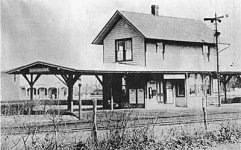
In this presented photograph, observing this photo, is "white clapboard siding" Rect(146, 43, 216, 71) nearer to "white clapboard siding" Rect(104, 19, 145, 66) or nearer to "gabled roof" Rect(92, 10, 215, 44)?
"white clapboard siding" Rect(104, 19, 145, 66)

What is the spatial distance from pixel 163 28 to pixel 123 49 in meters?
3.11

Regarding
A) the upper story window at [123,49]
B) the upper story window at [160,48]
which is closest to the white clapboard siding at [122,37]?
the upper story window at [123,49]

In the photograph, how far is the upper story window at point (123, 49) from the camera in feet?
83.6

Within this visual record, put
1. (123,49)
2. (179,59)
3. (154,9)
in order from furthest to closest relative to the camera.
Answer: (154,9), (179,59), (123,49)

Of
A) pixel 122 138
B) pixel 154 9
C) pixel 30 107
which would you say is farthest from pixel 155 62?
pixel 122 138

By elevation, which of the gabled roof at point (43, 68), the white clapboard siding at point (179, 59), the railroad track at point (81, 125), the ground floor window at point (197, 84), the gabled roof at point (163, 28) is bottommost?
the railroad track at point (81, 125)

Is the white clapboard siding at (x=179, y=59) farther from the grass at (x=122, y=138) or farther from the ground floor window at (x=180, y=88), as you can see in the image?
the grass at (x=122, y=138)

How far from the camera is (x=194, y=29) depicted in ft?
94.2

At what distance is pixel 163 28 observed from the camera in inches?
1032

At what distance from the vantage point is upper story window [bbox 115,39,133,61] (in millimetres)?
25469

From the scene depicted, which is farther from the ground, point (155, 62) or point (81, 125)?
point (155, 62)

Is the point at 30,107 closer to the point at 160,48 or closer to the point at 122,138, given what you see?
the point at 122,138

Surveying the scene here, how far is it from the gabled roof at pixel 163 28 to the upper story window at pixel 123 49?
1211mm

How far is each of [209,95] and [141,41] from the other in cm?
674
